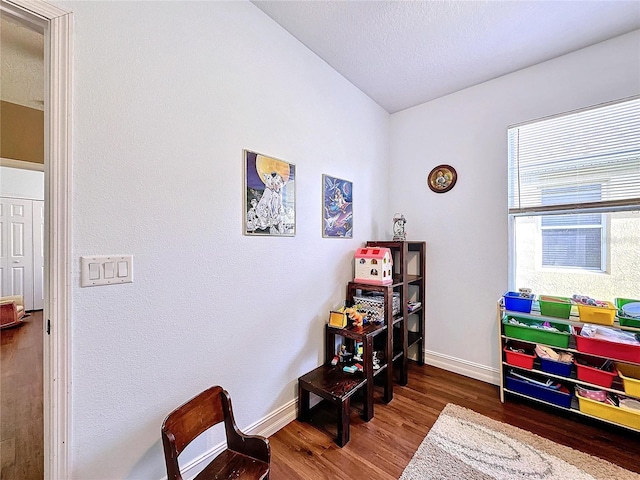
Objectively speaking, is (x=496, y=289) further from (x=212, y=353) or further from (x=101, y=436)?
(x=101, y=436)

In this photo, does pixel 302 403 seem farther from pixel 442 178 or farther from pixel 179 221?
pixel 442 178

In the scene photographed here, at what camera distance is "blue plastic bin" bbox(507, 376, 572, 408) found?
71.1 inches

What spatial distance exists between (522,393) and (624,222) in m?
1.47

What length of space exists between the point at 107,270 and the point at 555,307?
274cm

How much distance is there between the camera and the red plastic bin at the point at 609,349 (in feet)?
5.08

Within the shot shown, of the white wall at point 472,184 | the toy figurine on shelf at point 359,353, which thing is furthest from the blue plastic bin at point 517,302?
the toy figurine on shelf at point 359,353

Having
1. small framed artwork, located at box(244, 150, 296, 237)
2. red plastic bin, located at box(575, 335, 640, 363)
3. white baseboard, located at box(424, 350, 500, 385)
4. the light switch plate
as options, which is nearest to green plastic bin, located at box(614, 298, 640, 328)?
red plastic bin, located at box(575, 335, 640, 363)

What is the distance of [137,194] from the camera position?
114cm

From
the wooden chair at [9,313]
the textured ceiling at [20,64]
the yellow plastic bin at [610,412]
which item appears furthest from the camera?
the wooden chair at [9,313]

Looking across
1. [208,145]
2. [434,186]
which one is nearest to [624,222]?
[434,186]

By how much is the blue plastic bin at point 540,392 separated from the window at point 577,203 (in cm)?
75

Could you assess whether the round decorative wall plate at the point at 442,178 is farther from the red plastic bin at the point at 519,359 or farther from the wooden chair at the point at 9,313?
the wooden chair at the point at 9,313

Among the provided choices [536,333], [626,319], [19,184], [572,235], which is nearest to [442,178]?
[572,235]

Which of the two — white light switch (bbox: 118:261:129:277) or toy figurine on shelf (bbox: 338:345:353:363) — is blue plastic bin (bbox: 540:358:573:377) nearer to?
toy figurine on shelf (bbox: 338:345:353:363)
